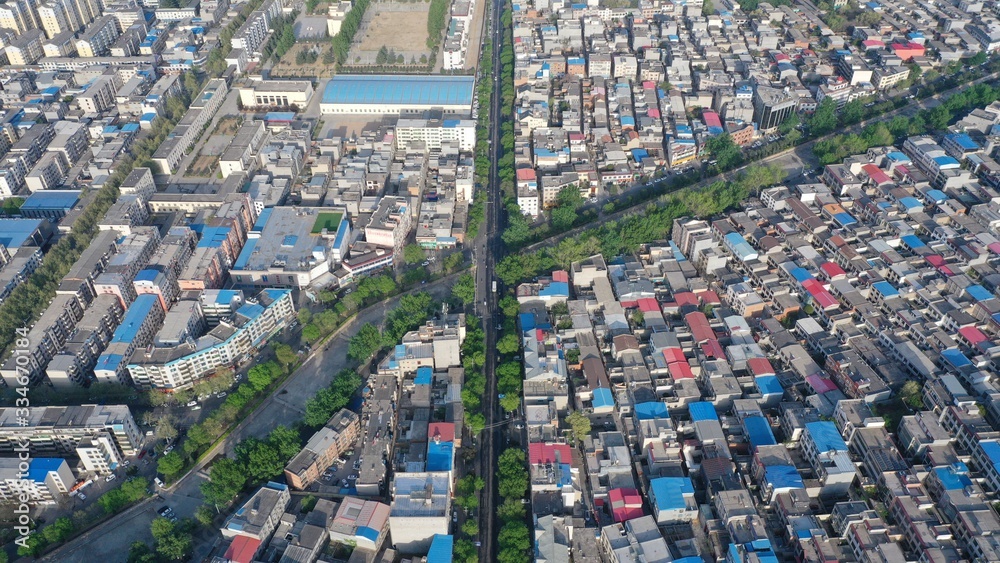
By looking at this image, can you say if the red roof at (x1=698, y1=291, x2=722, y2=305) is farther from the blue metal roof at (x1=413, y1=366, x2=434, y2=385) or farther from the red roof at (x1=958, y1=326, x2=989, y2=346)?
the blue metal roof at (x1=413, y1=366, x2=434, y2=385)

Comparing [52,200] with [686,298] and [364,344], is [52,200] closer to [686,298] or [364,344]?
[364,344]

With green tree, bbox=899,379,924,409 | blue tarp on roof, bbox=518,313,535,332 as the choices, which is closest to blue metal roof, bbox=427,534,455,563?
blue tarp on roof, bbox=518,313,535,332

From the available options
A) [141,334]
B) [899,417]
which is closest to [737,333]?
[899,417]

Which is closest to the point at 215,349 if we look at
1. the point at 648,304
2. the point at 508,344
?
the point at 508,344

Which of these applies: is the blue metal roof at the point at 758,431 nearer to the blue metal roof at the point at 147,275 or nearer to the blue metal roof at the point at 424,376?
the blue metal roof at the point at 424,376

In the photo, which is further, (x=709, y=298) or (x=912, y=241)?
(x=912, y=241)
